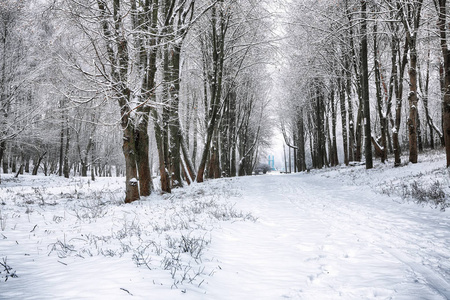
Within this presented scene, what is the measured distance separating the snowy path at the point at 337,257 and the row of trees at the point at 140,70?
516 cm

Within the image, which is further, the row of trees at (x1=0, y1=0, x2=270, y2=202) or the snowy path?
the row of trees at (x1=0, y1=0, x2=270, y2=202)

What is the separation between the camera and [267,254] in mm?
3590

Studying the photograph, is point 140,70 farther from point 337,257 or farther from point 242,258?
point 337,257

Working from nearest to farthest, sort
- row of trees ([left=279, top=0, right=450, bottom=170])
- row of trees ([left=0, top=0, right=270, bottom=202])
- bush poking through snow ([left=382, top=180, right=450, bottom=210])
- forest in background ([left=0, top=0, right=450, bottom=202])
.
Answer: bush poking through snow ([left=382, top=180, right=450, bottom=210]) < row of trees ([left=0, top=0, right=270, bottom=202]) < forest in background ([left=0, top=0, right=450, bottom=202]) < row of trees ([left=279, top=0, right=450, bottom=170])

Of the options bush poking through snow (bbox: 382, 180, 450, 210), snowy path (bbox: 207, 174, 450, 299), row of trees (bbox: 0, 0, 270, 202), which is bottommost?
snowy path (bbox: 207, 174, 450, 299)

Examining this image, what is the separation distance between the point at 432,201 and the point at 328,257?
181 inches

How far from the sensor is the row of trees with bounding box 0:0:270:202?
7828mm

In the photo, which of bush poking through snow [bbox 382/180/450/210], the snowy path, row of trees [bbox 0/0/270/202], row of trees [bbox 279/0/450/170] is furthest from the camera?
row of trees [bbox 279/0/450/170]

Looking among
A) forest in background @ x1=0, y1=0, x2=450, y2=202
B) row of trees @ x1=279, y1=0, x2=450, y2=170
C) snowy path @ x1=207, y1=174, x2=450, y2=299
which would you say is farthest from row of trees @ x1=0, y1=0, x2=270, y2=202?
snowy path @ x1=207, y1=174, x2=450, y2=299

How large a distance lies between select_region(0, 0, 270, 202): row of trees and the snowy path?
516cm

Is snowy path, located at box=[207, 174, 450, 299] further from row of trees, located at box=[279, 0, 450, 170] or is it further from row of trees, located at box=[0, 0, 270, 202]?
row of trees, located at box=[279, 0, 450, 170]

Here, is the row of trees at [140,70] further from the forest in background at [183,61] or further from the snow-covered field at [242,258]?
the snow-covered field at [242,258]

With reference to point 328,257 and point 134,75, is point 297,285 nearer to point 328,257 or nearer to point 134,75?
point 328,257

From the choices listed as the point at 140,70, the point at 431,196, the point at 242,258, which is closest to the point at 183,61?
the point at 140,70
